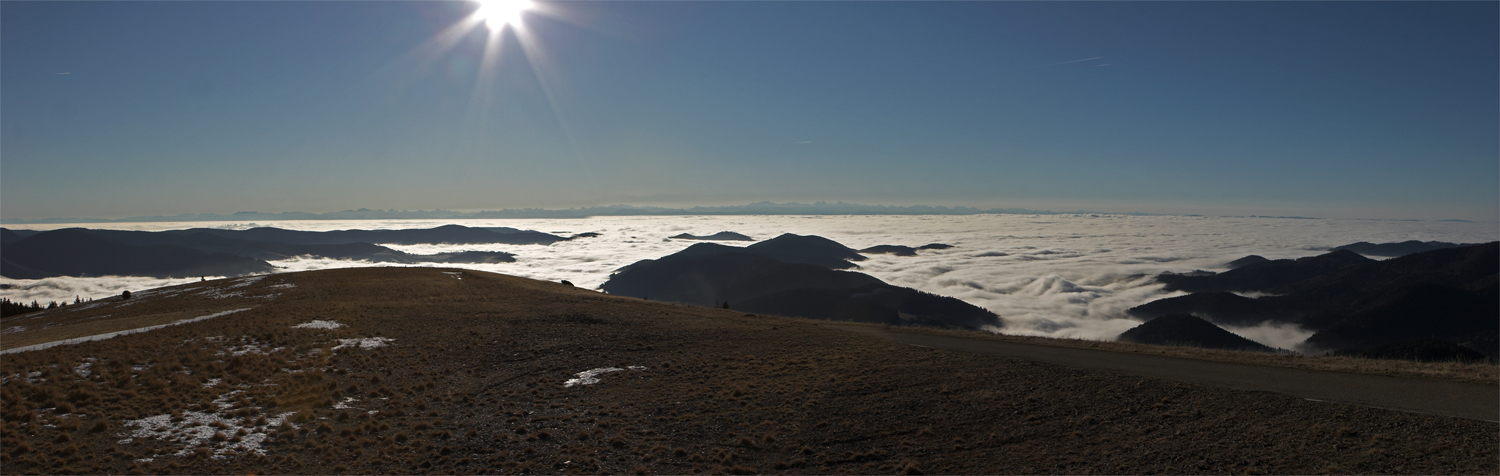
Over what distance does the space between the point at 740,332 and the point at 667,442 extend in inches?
438

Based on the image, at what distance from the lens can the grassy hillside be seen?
8883 millimetres

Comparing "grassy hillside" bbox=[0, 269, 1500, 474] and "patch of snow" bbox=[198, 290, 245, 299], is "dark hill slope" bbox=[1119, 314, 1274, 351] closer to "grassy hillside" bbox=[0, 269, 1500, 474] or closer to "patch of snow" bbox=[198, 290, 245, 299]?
"grassy hillside" bbox=[0, 269, 1500, 474]

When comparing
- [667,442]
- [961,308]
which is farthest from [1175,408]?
[961,308]

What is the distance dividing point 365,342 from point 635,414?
1247cm

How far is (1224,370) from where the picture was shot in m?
13.8

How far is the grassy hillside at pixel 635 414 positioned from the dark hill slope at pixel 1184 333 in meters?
120

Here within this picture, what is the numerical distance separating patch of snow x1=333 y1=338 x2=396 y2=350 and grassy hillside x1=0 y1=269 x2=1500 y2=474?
0.19 m

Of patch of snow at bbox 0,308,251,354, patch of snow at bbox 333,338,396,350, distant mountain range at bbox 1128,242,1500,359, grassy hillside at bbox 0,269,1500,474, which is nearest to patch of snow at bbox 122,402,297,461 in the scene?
grassy hillside at bbox 0,269,1500,474

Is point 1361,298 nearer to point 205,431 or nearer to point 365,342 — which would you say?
A: point 365,342

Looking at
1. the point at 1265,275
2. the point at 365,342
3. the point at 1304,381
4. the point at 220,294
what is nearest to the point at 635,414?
the point at 365,342

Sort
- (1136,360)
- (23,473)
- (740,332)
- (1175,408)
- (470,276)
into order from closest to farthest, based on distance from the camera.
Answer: (23,473) → (1175,408) → (1136,360) → (740,332) → (470,276)

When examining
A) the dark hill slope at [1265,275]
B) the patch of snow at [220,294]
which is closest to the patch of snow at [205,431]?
the patch of snow at [220,294]

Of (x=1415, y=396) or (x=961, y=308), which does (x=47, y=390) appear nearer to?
(x=1415, y=396)

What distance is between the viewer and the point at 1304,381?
12.3 metres
